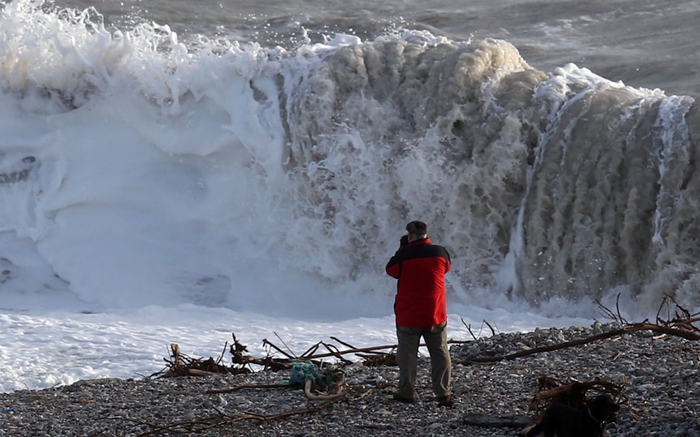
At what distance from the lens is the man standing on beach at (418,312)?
20.1 ft

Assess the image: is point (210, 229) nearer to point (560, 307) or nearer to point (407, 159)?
point (407, 159)

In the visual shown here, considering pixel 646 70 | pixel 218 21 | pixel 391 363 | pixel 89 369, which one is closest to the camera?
pixel 391 363

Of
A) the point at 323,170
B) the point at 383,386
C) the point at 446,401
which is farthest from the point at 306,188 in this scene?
the point at 446,401

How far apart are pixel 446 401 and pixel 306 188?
7.85 metres

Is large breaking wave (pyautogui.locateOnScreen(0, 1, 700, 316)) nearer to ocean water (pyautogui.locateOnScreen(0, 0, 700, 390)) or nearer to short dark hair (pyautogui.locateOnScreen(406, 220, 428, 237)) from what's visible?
ocean water (pyautogui.locateOnScreen(0, 0, 700, 390))

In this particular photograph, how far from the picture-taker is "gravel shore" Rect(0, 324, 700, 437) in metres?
5.55

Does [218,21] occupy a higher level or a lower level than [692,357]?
higher

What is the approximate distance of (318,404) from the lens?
20.2 feet

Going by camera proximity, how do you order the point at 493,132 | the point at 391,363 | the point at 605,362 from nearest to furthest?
the point at 605,362, the point at 391,363, the point at 493,132

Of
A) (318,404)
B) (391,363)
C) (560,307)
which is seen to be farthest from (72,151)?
(318,404)

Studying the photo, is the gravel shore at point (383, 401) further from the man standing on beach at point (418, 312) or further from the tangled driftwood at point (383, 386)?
the man standing on beach at point (418, 312)

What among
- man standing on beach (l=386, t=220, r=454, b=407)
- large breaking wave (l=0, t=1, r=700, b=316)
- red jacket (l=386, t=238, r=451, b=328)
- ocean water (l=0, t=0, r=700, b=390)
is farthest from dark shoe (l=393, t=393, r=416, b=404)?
large breaking wave (l=0, t=1, r=700, b=316)

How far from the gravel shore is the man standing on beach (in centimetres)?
18

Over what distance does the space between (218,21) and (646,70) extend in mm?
8838
